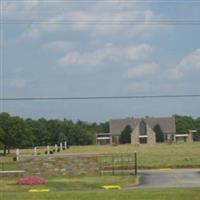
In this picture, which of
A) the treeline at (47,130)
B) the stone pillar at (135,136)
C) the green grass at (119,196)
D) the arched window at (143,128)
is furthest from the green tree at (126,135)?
the green grass at (119,196)

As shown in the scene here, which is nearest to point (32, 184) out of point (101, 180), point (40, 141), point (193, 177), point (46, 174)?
point (101, 180)

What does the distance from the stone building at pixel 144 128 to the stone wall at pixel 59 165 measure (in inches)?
4448

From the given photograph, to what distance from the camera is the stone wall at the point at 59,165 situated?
37.1 meters

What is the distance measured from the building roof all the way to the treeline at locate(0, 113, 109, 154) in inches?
297

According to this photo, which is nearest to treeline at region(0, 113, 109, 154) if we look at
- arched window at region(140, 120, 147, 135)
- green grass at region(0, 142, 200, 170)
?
green grass at region(0, 142, 200, 170)

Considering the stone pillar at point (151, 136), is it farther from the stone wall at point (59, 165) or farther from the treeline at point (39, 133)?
the stone wall at point (59, 165)

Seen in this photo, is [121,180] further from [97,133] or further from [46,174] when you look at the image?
[97,133]

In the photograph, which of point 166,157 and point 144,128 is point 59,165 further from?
point 144,128

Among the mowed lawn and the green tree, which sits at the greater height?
the green tree

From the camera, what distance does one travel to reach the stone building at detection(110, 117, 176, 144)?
5984 inches

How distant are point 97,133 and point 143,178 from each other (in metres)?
130

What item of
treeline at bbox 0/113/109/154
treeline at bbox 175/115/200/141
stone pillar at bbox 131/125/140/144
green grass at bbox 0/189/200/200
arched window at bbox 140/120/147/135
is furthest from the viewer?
treeline at bbox 175/115/200/141

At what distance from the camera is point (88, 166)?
37500 mm

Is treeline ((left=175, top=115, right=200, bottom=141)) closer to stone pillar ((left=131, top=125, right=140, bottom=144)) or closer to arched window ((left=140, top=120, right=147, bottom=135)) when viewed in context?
arched window ((left=140, top=120, right=147, bottom=135))
